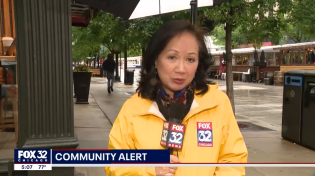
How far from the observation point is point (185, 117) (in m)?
1.62

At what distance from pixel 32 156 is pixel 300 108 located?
558 centimetres

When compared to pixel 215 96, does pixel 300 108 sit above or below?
below

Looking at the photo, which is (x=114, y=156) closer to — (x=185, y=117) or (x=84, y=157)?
(x=84, y=157)

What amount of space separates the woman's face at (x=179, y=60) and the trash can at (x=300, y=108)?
499 cm

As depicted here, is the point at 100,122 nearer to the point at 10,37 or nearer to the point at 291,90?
the point at 10,37

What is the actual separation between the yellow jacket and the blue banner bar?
3 cm

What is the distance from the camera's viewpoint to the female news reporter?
5.23 ft

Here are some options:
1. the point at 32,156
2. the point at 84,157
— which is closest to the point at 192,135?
the point at 84,157

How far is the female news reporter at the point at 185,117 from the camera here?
5.23 feet

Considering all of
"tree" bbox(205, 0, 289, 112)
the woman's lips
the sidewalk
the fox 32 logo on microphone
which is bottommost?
the sidewalk

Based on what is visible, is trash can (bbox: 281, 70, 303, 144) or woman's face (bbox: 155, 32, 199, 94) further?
trash can (bbox: 281, 70, 303, 144)

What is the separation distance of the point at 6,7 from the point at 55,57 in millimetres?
1438

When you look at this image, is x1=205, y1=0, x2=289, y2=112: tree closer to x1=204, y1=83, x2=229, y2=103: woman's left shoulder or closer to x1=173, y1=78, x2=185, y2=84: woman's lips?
x1=204, y1=83, x2=229, y2=103: woman's left shoulder

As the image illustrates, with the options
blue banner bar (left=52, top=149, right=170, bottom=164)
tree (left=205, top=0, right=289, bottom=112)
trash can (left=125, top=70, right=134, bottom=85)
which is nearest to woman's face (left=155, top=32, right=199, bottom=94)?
blue banner bar (left=52, top=149, right=170, bottom=164)
